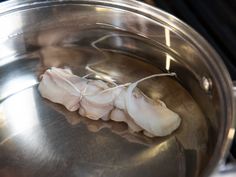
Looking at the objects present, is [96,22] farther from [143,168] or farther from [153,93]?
[143,168]

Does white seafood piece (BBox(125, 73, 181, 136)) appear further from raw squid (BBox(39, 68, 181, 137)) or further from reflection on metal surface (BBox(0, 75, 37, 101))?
reflection on metal surface (BBox(0, 75, 37, 101))

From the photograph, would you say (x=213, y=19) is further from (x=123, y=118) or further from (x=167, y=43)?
(x=123, y=118)

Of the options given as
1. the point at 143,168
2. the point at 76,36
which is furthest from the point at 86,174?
the point at 76,36

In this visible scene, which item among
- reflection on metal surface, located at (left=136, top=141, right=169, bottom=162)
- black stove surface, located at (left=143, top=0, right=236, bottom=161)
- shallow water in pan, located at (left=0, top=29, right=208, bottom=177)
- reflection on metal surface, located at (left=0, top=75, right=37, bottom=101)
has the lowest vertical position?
reflection on metal surface, located at (left=136, top=141, right=169, bottom=162)

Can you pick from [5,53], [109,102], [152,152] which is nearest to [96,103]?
[109,102]

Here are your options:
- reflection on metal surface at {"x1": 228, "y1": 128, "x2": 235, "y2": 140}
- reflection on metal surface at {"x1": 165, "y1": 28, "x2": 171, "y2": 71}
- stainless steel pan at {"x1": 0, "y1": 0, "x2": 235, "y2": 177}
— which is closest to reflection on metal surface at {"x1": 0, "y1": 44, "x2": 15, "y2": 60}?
stainless steel pan at {"x1": 0, "y1": 0, "x2": 235, "y2": 177}

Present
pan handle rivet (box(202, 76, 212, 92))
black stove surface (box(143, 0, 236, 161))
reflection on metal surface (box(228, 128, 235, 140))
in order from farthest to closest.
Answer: black stove surface (box(143, 0, 236, 161))
pan handle rivet (box(202, 76, 212, 92))
reflection on metal surface (box(228, 128, 235, 140))
